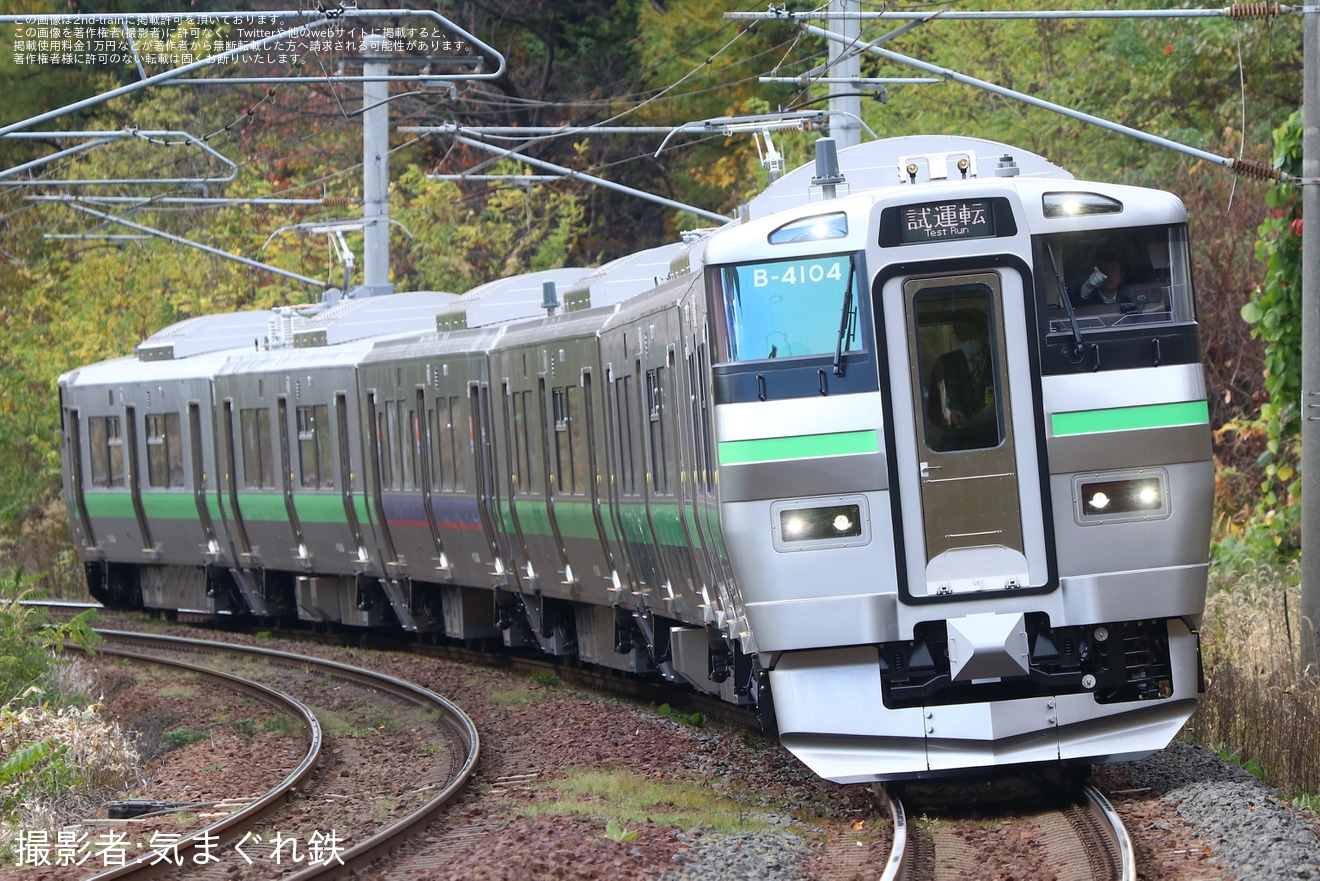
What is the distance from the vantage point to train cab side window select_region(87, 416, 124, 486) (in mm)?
26547

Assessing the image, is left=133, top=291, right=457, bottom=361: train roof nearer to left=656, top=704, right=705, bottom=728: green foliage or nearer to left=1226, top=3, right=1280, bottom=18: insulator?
left=656, top=704, right=705, bottom=728: green foliage

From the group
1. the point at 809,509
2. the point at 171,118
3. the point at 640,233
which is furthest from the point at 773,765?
the point at 640,233

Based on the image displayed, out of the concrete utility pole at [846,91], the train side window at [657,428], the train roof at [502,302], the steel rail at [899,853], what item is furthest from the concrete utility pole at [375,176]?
the steel rail at [899,853]

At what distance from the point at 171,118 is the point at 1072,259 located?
96.7 feet

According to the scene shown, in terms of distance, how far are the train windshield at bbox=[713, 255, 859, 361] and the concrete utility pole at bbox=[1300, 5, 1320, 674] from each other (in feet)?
14.3

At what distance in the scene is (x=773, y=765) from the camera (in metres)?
12.0

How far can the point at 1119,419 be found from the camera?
9711 mm

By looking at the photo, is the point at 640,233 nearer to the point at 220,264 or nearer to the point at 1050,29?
the point at 220,264

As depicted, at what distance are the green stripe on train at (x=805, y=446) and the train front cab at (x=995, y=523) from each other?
0.03 meters

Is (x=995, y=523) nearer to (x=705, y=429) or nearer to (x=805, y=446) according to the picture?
(x=805, y=446)

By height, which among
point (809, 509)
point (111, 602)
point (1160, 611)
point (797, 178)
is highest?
point (797, 178)

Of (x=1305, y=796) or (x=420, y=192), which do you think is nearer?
(x=1305, y=796)

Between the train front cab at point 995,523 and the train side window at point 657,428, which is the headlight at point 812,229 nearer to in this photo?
the train front cab at point 995,523

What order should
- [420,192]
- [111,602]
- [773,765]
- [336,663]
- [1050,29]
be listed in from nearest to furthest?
[773,765]
[336,663]
[111,602]
[1050,29]
[420,192]
